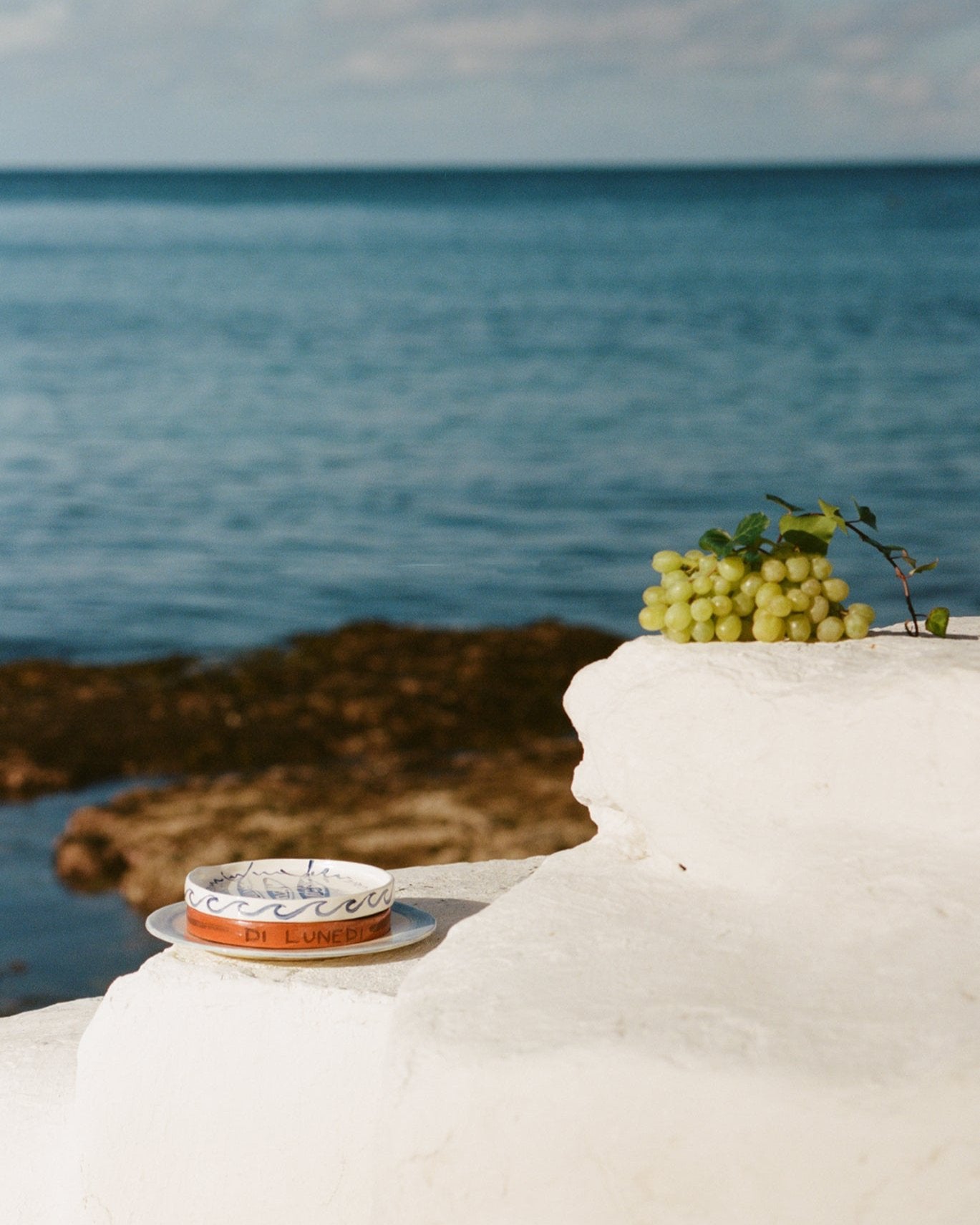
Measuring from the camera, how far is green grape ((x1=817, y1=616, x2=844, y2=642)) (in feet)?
7.12

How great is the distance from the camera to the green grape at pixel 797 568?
2.15 metres

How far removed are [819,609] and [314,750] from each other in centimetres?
720

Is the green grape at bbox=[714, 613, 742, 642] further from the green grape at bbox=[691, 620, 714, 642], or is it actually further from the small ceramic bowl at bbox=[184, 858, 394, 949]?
the small ceramic bowl at bbox=[184, 858, 394, 949]

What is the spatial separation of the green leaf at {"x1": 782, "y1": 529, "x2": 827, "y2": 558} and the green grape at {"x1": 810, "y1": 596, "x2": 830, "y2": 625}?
0.26ft

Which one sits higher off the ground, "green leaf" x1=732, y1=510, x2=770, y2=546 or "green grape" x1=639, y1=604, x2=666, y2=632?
"green leaf" x1=732, y1=510, x2=770, y2=546

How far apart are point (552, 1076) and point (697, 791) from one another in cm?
49

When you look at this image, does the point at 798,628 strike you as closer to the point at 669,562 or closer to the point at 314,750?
the point at 669,562

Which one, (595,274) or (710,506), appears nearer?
(710,506)

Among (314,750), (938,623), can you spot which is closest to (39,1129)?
(938,623)

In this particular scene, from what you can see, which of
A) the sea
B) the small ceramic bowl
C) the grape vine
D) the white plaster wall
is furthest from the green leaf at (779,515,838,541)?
the sea

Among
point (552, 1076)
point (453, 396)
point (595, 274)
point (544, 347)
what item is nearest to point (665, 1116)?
point (552, 1076)

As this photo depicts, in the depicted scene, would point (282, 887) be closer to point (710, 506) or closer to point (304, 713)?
point (304, 713)

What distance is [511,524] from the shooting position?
51.0 ft

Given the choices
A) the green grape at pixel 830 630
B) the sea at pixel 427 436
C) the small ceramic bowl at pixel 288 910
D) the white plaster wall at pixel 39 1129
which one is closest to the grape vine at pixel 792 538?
the green grape at pixel 830 630
